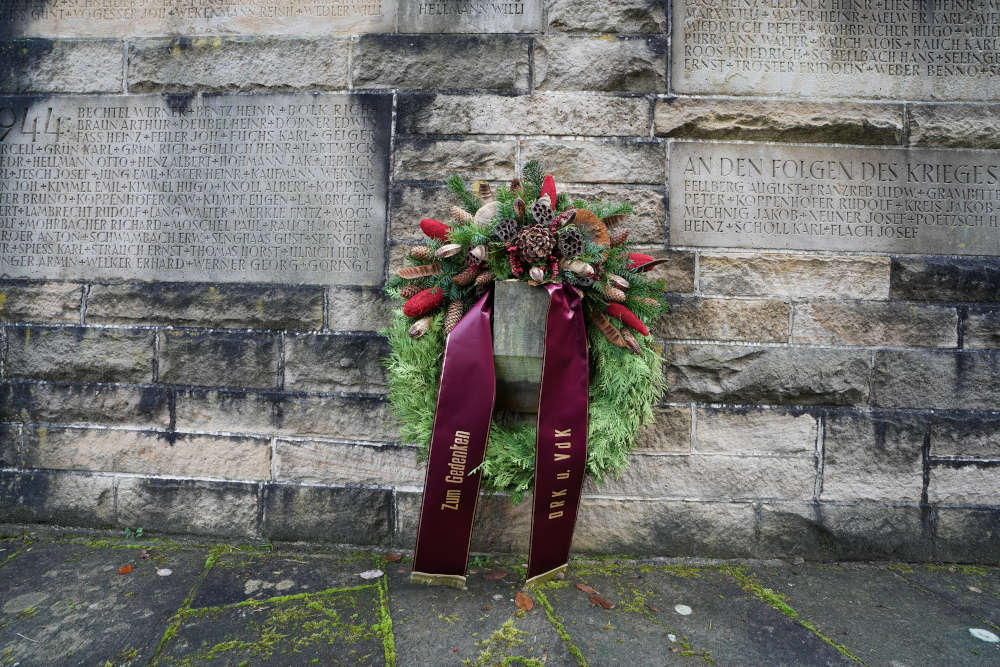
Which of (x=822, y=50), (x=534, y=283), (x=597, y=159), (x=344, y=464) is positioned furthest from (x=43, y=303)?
(x=822, y=50)

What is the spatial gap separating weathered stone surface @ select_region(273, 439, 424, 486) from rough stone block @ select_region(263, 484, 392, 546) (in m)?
0.06

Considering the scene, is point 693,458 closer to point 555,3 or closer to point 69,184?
point 555,3

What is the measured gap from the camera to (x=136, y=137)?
11.2 ft

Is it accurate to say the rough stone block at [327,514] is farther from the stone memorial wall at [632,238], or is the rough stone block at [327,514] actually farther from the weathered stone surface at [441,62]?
the weathered stone surface at [441,62]

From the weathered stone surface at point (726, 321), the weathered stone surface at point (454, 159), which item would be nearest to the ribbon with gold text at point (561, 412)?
the weathered stone surface at point (726, 321)

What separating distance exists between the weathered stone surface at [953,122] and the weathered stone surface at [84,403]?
4.93m

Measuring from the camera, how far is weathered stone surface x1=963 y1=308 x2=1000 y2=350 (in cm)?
321

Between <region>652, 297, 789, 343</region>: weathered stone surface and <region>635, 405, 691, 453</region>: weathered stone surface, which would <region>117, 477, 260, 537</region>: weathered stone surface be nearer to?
<region>635, 405, 691, 453</region>: weathered stone surface

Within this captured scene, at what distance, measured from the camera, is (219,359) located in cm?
330

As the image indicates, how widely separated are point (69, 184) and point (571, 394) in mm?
3500

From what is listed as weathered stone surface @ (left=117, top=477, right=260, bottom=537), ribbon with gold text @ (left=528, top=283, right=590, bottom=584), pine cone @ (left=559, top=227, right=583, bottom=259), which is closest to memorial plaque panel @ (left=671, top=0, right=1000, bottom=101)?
pine cone @ (left=559, top=227, right=583, bottom=259)

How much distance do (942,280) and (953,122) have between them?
3.20 feet

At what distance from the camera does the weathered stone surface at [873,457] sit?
10.5ft

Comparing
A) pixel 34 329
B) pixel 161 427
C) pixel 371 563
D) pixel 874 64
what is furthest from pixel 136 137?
pixel 874 64
